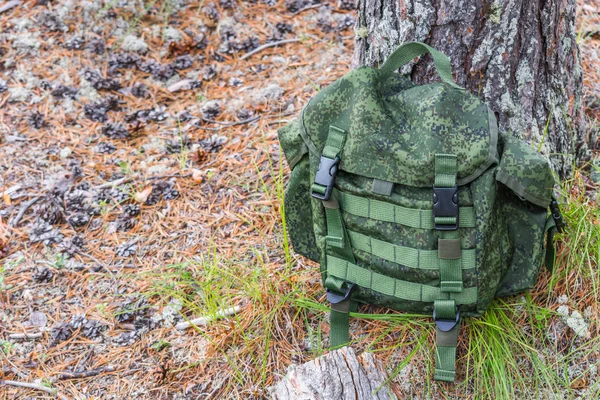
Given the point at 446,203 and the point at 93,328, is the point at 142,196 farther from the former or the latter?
the point at 446,203

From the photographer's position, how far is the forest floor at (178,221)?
239 centimetres

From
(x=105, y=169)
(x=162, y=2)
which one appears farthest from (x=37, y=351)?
(x=162, y=2)

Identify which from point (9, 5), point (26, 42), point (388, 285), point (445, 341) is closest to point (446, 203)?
point (388, 285)

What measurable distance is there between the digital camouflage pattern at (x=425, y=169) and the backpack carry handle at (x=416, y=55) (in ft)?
0.13

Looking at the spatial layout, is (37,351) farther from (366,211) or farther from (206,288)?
(366,211)

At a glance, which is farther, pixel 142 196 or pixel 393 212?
pixel 142 196

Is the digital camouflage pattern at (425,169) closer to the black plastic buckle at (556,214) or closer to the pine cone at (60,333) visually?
the black plastic buckle at (556,214)

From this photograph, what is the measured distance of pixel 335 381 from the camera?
2.09m

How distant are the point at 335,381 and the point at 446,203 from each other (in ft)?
2.55

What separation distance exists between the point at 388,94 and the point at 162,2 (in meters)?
2.58

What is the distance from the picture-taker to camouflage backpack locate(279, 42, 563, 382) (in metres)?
2.09

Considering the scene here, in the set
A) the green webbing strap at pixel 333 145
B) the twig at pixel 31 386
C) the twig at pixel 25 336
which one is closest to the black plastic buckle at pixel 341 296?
the green webbing strap at pixel 333 145

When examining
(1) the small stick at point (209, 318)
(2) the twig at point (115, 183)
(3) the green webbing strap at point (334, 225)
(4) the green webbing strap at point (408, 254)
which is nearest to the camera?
(4) the green webbing strap at point (408, 254)

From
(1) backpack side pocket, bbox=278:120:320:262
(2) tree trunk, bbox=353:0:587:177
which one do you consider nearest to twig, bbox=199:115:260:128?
(2) tree trunk, bbox=353:0:587:177
